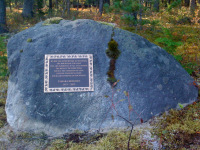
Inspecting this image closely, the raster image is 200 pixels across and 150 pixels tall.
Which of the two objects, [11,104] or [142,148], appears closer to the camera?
[142,148]

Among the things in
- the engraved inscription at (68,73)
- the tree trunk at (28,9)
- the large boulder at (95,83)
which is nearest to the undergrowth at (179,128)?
the large boulder at (95,83)

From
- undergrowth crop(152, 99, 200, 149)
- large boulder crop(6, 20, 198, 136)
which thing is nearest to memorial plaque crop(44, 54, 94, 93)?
large boulder crop(6, 20, 198, 136)

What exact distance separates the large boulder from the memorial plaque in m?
0.11

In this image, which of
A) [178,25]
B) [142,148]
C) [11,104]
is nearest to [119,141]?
[142,148]

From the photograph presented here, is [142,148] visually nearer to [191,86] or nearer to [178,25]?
[191,86]

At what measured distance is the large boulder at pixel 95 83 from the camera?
145 inches

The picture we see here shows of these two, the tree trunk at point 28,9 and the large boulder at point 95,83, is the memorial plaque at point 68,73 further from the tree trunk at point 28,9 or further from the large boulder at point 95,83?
the tree trunk at point 28,9

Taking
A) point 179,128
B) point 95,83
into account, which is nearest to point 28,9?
point 95,83

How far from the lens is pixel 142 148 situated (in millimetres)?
3209

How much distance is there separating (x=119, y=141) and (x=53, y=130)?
1.32 m

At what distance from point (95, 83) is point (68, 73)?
0.61 m

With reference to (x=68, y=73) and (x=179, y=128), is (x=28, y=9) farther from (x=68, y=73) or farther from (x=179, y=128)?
(x=179, y=128)

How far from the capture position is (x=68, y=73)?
3.87 m

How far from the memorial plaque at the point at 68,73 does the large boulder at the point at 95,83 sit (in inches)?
4.3
